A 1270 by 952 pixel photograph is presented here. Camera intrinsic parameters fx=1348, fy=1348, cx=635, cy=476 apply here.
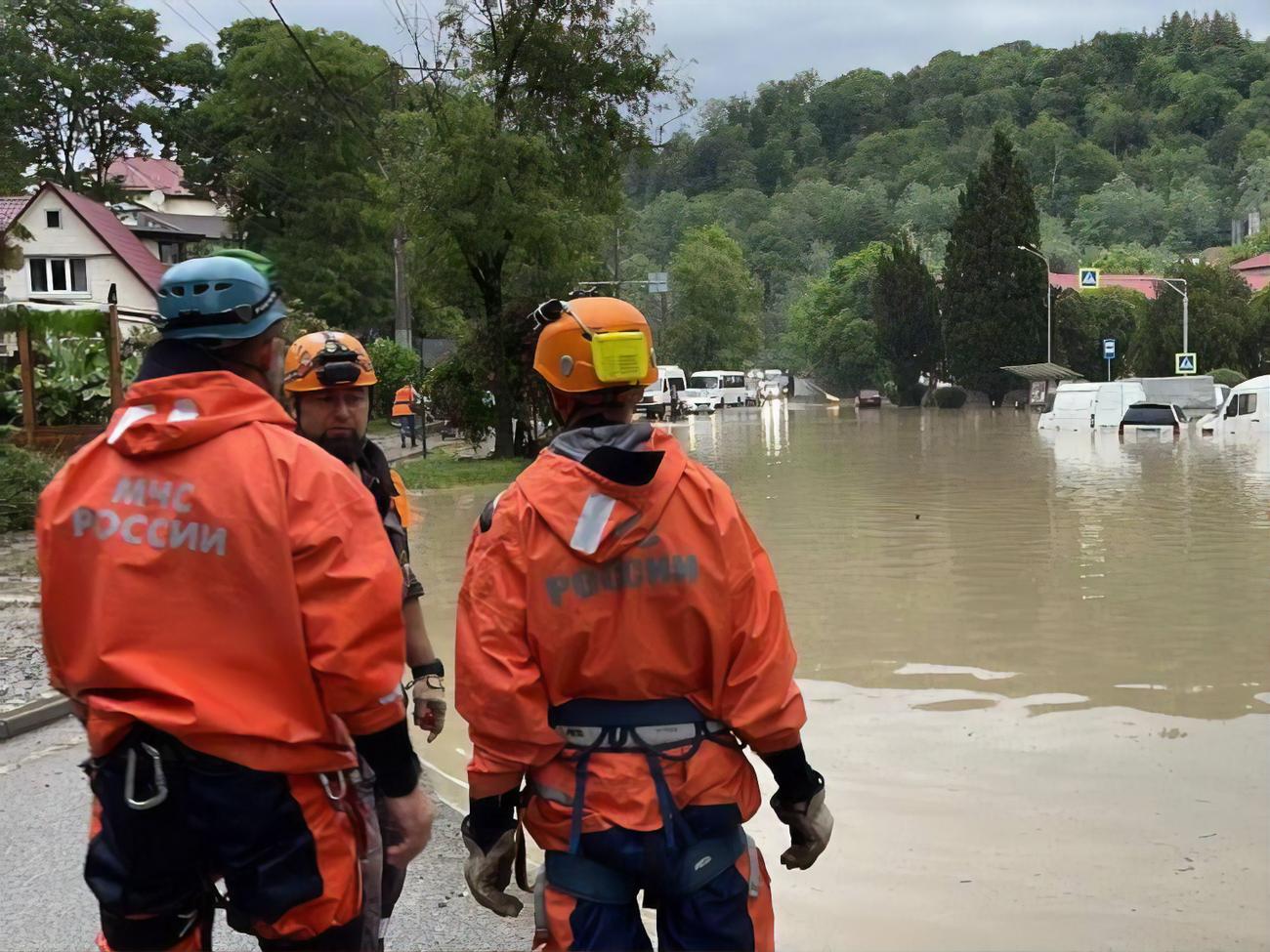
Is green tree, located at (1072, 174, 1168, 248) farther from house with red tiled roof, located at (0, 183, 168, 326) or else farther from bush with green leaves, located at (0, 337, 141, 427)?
bush with green leaves, located at (0, 337, 141, 427)

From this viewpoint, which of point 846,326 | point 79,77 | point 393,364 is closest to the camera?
point 393,364

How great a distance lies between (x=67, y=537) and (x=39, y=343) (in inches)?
847

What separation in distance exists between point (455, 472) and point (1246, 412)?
21891 mm

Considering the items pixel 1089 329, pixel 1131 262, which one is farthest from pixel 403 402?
pixel 1131 262

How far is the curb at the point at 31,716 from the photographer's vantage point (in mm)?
6980

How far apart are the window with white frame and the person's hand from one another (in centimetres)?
4958

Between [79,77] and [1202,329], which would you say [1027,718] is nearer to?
[79,77]

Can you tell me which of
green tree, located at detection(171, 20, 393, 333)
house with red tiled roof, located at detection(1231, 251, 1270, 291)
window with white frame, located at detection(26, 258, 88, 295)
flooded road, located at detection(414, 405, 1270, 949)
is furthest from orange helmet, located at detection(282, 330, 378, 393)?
house with red tiled roof, located at detection(1231, 251, 1270, 291)

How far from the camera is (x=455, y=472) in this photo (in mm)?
24219

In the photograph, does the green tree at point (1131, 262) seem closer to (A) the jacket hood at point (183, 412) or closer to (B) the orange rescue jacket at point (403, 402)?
(B) the orange rescue jacket at point (403, 402)

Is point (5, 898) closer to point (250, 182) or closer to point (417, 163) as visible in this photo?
point (417, 163)

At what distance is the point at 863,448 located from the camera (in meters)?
32.8

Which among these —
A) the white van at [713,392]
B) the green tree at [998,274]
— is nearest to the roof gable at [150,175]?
the white van at [713,392]

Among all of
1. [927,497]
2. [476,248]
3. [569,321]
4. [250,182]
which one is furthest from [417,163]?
[250,182]
